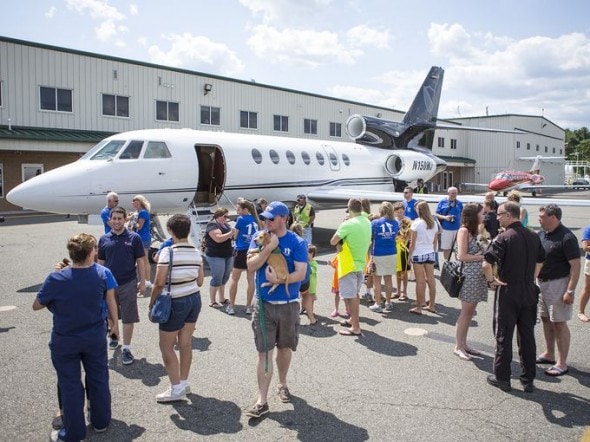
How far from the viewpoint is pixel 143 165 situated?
1132 cm

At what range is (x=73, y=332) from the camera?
374cm

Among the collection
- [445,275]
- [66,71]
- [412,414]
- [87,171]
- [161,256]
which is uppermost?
[66,71]

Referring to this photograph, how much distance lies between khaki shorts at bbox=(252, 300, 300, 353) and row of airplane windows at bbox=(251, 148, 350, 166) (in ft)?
32.7

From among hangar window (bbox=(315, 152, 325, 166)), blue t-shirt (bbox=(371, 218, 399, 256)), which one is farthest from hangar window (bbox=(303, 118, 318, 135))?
blue t-shirt (bbox=(371, 218, 399, 256))

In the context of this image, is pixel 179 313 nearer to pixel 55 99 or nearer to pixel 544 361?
pixel 544 361

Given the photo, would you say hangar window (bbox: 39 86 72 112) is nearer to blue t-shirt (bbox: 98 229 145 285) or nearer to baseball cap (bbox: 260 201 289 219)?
blue t-shirt (bbox: 98 229 145 285)

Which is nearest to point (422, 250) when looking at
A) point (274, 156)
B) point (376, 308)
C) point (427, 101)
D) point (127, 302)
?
point (376, 308)

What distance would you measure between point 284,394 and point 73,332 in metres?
1.94

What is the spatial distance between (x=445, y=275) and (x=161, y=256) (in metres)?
3.15

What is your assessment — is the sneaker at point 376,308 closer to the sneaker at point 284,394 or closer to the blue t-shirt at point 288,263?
the sneaker at point 284,394

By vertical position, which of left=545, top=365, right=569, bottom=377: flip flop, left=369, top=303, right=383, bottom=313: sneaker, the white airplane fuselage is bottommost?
left=545, top=365, right=569, bottom=377: flip flop

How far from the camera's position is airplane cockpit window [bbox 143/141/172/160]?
11.5 m

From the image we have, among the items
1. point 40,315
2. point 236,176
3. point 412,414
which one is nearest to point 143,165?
point 236,176

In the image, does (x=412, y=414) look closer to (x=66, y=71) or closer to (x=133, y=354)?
(x=133, y=354)
